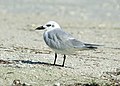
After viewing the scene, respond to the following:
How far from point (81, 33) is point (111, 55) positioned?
4974 mm

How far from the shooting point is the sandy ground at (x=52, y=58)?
8797mm

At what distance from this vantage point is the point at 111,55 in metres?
11.9

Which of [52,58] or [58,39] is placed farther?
[52,58]

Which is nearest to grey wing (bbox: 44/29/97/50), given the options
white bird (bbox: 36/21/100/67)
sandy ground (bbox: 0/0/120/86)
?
white bird (bbox: 36/21/100/67)

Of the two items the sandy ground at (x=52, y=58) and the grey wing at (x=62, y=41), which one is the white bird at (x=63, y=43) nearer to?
the grey wing at (x=62, y=41)

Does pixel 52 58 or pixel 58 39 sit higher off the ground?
pixel 58 39

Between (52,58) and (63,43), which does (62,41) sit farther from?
(52,58)

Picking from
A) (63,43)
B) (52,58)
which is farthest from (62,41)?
(52,58)

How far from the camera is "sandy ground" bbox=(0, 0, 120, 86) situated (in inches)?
346

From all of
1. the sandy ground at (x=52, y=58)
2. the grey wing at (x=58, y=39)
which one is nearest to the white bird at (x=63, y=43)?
the grey wing at (x=58, y=39)

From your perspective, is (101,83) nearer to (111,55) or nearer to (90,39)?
(111,55)

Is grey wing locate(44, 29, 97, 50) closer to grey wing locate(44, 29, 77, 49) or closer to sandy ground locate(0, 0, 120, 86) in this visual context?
grey wing locate(44, 29, 77, 49)

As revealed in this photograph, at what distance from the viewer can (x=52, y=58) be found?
10883 millimetres

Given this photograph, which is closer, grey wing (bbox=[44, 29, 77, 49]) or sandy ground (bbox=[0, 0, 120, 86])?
sandy ground (bbox=[0, 0, 120, 86])
